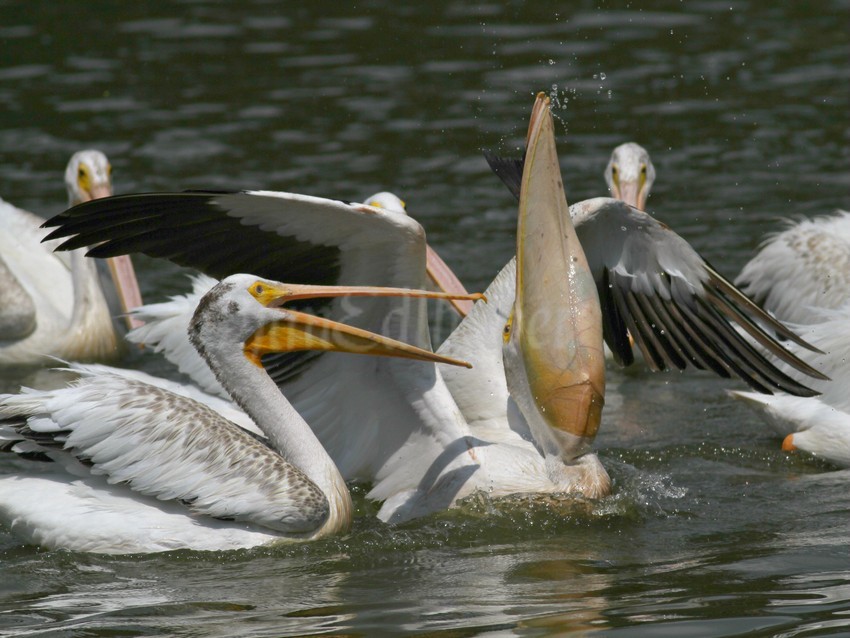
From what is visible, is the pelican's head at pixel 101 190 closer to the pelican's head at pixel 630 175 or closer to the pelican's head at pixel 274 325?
the pelican's head at pixel 630 175

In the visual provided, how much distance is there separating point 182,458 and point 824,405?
105 inches

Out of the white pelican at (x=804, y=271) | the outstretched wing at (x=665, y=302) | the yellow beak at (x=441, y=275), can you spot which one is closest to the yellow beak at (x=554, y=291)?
the outstretched wing at (x=665, y=302)

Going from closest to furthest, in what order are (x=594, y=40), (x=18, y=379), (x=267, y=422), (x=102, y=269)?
(x=267, y=422) < (x=18, y=379) < (x=102, y=269) < (x=594, y=40)

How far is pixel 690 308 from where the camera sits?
17.7ft

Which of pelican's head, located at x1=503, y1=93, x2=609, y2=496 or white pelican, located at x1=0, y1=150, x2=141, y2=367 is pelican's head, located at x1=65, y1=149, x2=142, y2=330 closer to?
white pelican, located at x1=0, y1=150, x2=141, y2=367

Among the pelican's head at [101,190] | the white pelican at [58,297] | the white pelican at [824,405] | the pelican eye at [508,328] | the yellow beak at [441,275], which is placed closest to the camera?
the pelican eye at [508,328]

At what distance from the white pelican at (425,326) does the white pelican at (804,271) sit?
4.58 feet

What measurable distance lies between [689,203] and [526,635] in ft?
19.0

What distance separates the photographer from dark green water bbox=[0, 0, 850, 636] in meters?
4.04

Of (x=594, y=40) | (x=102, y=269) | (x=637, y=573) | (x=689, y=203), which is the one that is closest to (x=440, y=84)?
(x=594, y=40)

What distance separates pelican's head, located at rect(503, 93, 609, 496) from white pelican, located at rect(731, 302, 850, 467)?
1369 millimetres

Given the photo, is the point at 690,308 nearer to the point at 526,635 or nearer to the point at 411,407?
the point at 411,407

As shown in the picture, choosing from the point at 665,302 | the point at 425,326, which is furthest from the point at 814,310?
the point at 425,326

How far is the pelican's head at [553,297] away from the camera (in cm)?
464
